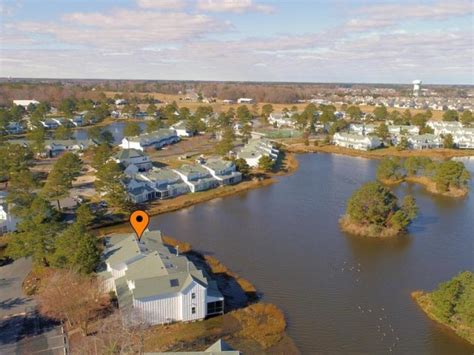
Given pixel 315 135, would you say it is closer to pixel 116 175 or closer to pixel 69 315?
pixel 116 175

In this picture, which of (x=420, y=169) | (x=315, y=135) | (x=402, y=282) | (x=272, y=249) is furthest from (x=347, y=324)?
(x=315, y=135)

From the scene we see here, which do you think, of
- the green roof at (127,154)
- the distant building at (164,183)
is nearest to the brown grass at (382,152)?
the green roof at (127,154)

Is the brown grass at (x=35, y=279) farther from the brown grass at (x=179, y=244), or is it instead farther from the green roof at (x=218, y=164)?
the green roof at (x=218, y=164)

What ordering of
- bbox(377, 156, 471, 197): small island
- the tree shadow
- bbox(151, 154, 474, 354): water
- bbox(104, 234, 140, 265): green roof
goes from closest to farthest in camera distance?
bbox(151, 154, 474, 354): water
the tree shadow
bbox(104, 234, 140, 265): green roof
bbox(377, 156, 471, 197): small island

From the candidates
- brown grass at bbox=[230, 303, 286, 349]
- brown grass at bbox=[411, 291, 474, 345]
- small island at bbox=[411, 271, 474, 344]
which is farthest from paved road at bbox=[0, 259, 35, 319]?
small island at bbox=[411, 271, 474, 344]

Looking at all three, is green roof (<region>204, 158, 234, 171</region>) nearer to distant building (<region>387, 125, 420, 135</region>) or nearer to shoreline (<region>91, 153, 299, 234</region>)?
shoreline (<region>91, 153, 299, 234</region>)

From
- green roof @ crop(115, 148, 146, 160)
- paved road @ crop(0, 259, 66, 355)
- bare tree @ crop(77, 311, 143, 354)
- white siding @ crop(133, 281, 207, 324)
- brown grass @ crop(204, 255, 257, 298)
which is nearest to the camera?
bare tree @ crop(77, 311, 143, 354)

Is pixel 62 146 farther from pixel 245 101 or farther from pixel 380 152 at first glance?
pixel 245 101
